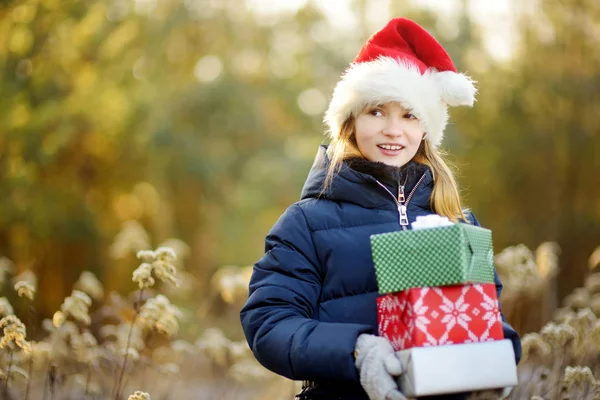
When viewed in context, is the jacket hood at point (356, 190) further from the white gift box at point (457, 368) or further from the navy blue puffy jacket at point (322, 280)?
the white gift box at point (457, 368)

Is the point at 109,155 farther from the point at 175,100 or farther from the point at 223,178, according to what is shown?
the point at 223,178

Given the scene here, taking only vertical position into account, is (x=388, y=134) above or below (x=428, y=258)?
above

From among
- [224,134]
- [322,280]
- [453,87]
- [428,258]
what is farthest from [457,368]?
[224,134]

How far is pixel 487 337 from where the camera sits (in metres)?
2.03

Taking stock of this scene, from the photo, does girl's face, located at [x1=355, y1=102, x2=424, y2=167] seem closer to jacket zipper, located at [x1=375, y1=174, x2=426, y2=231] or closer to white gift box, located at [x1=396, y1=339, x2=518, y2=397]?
jacket zipper, located at [x1=375, y1=174, x2=426, y2=231]

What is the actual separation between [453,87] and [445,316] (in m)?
1.02

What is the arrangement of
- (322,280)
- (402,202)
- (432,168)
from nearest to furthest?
Answer: (322,280)
(402,202)
(432,168)

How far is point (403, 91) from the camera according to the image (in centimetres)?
253

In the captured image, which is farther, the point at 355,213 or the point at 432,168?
the point at 432,168

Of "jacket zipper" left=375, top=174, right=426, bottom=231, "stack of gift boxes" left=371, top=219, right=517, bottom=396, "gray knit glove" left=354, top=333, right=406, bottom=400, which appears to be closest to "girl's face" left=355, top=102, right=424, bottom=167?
"jacket zipper" left=375, top=174, right=426, bottom=231

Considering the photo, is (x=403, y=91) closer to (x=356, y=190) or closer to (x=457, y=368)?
(x=356, y=190)

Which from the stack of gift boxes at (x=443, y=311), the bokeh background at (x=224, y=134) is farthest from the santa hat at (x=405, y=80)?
the bokeh background at (x=224, y=134)

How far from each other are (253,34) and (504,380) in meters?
14.3

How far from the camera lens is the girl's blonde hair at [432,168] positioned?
2.55 m
